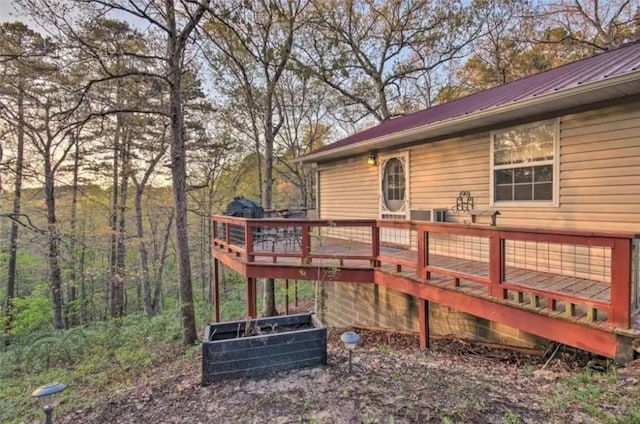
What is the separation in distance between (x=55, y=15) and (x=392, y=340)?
25.5 feet

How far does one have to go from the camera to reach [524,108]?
431 cm

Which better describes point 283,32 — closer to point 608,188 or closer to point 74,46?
point 74,46

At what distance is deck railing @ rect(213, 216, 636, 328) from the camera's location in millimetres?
2850

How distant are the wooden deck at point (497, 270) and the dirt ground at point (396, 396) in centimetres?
47

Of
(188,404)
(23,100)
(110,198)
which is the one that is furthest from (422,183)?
(110,198)

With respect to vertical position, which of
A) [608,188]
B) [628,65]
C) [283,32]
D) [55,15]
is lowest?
[608,188]

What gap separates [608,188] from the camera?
407 cm

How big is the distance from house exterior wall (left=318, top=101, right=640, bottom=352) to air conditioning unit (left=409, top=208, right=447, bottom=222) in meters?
0.11

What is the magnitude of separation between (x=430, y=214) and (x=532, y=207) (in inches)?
68.5

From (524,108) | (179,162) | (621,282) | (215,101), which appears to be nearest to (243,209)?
(179,162)

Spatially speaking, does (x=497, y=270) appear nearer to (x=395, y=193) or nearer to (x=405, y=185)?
(x=405, y=185)

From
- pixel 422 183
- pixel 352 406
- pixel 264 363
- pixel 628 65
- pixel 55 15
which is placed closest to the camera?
pixel 352 406

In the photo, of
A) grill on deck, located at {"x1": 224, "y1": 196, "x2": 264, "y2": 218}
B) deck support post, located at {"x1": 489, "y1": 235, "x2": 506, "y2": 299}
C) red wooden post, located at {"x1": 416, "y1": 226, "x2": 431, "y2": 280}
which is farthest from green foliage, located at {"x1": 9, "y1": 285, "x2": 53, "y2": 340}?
deck support post, located at {"x1": 489, "y1": 235, "x2": 506, "y2": 299}

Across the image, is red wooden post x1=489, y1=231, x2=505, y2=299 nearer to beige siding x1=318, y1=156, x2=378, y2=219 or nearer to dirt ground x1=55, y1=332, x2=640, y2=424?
dirt ground x1=55, y1=332, x2=640, y2=424
